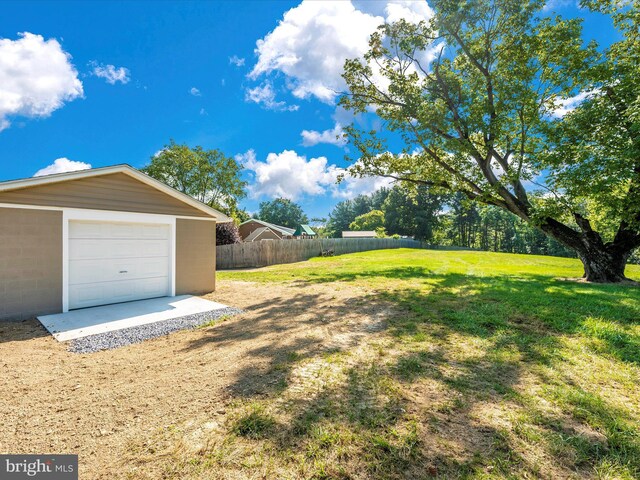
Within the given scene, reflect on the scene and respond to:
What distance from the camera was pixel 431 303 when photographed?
6.27 m

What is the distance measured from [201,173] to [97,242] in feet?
67.0

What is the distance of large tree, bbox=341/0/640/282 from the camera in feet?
25.7

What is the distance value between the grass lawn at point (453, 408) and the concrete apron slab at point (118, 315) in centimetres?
380

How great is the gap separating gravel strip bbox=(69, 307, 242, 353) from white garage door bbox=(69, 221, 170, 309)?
7.28 feet

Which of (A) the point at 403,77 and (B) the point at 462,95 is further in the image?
(A) the point at 403,77

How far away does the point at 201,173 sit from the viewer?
24891 mm

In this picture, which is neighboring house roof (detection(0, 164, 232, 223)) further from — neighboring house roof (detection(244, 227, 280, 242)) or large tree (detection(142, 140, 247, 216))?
neighboring house roof (detection(244, 227, 280, 242))

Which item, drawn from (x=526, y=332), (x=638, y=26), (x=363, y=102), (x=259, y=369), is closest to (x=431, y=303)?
(x=526, y=332)

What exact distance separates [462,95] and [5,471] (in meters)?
14.0

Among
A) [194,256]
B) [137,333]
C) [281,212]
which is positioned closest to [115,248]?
[194,256]

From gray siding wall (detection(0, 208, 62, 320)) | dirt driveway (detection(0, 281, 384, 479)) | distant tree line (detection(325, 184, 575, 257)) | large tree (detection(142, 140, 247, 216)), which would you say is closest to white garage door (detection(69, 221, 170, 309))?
gray siding wall (detection(0, 208, 62, 320))

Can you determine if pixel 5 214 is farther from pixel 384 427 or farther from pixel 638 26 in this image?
pixel 638 26

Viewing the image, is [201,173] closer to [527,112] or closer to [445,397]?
[527,112]

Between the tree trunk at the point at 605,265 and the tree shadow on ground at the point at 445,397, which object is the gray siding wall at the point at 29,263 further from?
the tree trunk at the point at 605,265
